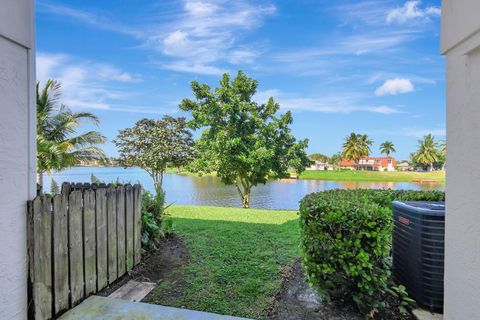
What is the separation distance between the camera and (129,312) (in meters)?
2.35

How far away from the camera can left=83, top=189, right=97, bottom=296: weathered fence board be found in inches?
108

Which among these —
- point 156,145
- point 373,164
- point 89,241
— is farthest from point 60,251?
point 373,164

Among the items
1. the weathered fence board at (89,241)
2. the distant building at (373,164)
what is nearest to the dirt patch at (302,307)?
A: the weathered fence board at (89,241)

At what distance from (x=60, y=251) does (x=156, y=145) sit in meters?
12.7

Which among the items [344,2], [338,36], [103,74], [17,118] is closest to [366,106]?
[338,36]

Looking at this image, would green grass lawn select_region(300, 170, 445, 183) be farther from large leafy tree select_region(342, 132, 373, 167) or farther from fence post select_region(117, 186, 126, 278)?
fence post select_region(117, 186, 126, 278)

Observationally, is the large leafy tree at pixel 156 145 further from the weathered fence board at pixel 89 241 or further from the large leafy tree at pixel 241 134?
the weathered fence board at pixel 89 241

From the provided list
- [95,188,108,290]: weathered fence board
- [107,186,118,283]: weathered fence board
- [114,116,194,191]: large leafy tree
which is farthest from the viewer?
[114,116,194,191]: large leafy tree

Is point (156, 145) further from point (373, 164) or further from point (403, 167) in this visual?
point (403, 167)

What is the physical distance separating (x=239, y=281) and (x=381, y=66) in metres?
9.11

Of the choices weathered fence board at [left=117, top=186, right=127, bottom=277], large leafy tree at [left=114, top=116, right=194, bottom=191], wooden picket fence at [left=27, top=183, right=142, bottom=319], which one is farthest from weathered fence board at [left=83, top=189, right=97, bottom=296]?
large leafy tree at [left=114, top=116, right=194, bottom=191]

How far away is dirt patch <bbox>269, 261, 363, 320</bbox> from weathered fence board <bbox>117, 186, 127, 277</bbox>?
6.24ft

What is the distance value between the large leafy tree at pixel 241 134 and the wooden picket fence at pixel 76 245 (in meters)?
8.63

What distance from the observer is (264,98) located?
46.2 ft
